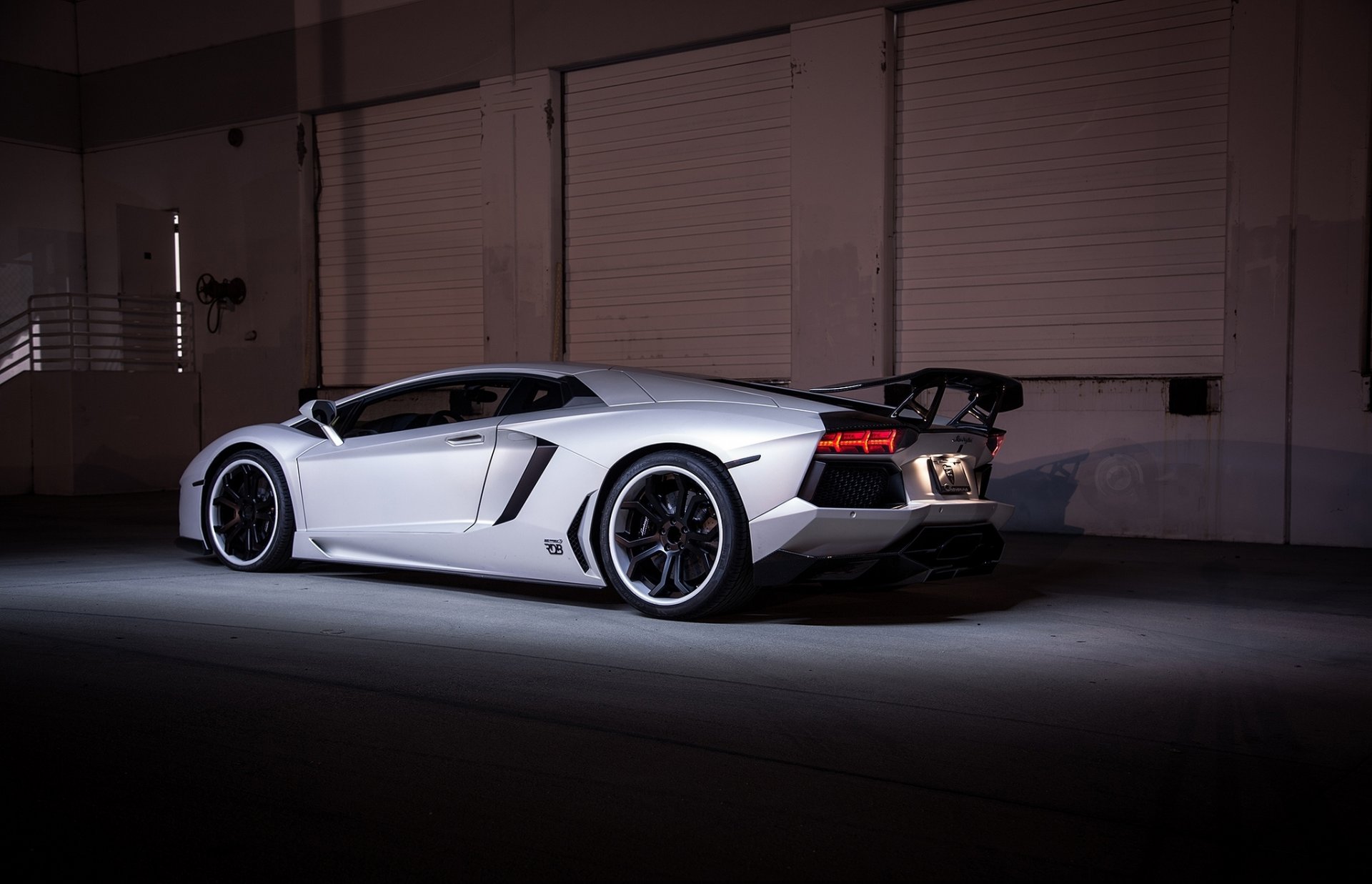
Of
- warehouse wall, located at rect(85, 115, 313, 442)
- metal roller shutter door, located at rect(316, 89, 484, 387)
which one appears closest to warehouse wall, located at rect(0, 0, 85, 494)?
warehouse wall, located at rect(85, 115, 313, 442)

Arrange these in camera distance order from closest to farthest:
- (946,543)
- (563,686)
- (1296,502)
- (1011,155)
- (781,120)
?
(563,686) → (946,543) → (1296,502) → (1011,155) → (781,120)

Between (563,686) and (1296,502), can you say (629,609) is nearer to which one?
(563,686)

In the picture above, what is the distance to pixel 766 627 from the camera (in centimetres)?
505

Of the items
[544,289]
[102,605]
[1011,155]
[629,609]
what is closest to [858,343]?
[1011,155]

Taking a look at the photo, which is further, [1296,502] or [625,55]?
[625,55]

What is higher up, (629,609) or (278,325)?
(278,325)

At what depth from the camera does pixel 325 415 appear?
6.30 metres

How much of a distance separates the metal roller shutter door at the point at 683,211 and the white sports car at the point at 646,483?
5212mm

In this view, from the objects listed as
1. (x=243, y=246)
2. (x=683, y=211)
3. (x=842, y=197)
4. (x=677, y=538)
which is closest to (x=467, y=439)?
(x=677, y=538)

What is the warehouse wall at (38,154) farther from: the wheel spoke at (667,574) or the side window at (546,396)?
the wheel spoke at (667,574)

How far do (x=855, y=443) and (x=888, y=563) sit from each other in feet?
1.70

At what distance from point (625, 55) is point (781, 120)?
6.23 feet

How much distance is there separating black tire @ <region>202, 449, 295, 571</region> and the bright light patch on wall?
977cm

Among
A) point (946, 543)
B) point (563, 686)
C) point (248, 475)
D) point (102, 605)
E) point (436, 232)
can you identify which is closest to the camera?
point (563, 686)
